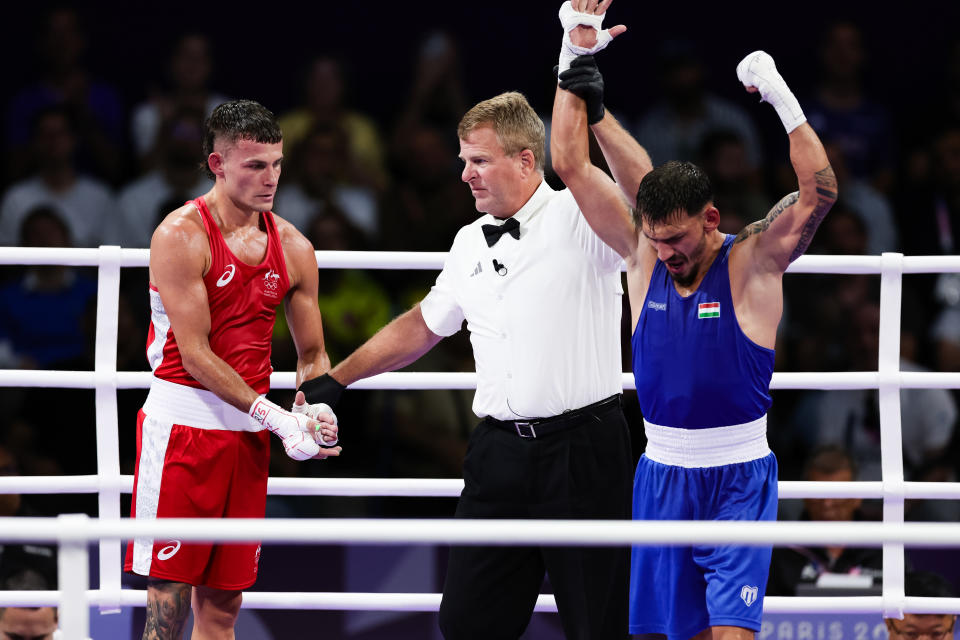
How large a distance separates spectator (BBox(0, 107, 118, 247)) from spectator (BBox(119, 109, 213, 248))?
0.12 meters

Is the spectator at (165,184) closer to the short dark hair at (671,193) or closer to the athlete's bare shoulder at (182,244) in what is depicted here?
the athlete's bare shoulder at (182,244)

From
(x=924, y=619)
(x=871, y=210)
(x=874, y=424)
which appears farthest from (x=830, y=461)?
(x=871, y=210)

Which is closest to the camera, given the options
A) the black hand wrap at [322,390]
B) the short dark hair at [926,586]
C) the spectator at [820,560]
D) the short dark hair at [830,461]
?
the black hand wrap at [322,390]

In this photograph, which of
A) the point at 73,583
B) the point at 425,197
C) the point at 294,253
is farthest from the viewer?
the point at 425,197

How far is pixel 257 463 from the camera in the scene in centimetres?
370

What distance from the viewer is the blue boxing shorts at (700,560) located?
325 centimetres

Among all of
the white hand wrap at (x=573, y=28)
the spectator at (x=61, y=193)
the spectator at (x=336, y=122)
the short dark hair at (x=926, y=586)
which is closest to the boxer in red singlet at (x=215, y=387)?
the white hand wrap at (x=573, y=28)

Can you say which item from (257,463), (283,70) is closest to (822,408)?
(257,463)

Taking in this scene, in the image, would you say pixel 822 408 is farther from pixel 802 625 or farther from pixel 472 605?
pixel 472 605

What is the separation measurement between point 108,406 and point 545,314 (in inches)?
60.1

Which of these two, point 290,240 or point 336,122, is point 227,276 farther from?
point 336,122

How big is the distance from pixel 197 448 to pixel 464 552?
84 cm

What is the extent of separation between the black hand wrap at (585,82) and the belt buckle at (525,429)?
88 centimetres

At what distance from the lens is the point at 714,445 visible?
3.35m
